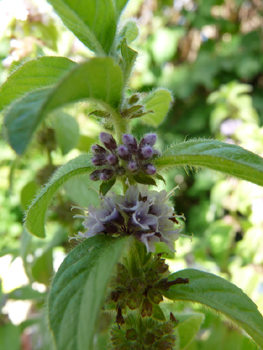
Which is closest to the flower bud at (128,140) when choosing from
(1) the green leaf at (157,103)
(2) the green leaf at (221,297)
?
(1) the green leaf at (157,103)

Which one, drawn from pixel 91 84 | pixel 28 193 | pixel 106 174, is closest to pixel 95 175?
pixel 106 174

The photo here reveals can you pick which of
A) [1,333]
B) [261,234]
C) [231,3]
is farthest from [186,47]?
[1,333]

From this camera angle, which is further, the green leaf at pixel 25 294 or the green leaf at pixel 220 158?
the green leaf at pixel 25 294

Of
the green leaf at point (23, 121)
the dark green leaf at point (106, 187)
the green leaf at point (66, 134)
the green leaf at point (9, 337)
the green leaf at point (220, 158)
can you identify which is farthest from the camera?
the green leaf at point (9, 337)

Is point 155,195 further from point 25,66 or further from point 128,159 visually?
point 25,66

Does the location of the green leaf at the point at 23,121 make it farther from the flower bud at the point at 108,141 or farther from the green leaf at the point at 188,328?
the green leaf at the point at 188,328

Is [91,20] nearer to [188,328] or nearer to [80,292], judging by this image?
[80,292]
